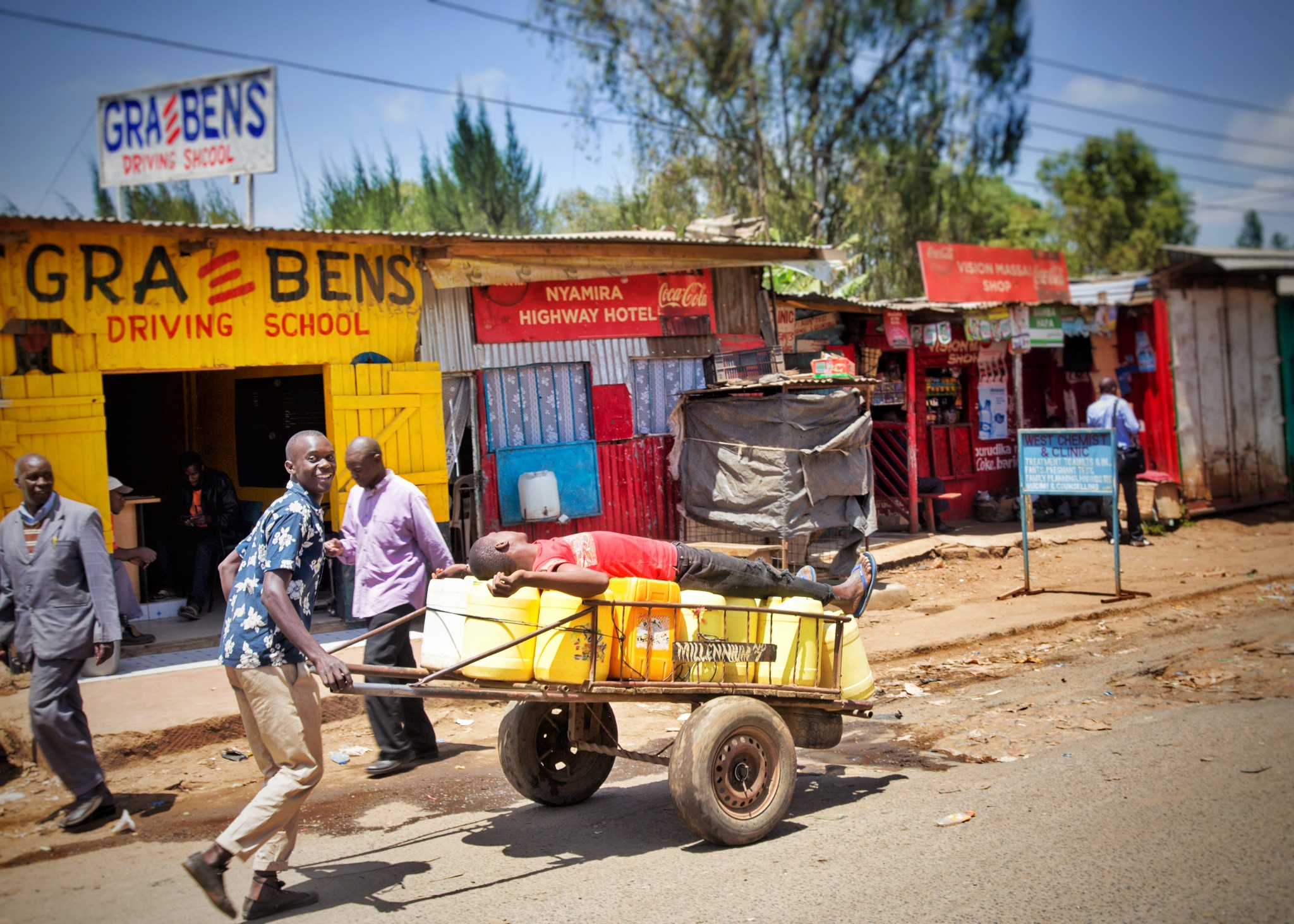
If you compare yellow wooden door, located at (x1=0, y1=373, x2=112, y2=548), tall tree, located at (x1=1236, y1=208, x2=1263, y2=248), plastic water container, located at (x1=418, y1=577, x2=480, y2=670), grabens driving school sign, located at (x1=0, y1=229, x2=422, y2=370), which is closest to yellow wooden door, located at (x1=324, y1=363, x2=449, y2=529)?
grabens driving school sign, located at (x1=0, y1=229, x2=422, y2=370)

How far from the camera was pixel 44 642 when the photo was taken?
534 cm

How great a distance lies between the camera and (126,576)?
28.0 ft

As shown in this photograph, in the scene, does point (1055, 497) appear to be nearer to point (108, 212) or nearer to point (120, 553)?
point (120, 553)

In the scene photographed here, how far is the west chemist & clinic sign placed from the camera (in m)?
11.4

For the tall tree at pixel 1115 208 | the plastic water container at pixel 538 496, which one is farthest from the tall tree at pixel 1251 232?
the plastic water container at pixel 538 496

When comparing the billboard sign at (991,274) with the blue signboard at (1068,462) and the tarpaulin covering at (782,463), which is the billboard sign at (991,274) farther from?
the tarpaulin covering at (782,463)

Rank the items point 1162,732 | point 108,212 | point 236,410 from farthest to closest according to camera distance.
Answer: point 108,212 < point 236,410 < point 1162,732

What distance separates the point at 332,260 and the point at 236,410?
12.4 feet

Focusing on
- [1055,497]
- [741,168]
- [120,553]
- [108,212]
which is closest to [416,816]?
[120,553]

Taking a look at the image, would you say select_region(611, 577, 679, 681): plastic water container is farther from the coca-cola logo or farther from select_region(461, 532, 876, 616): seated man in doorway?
the coca-cola logo

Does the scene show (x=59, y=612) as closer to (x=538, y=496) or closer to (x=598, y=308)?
(x=538, y=496)

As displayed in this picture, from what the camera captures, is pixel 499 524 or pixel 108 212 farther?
pixel 108 212

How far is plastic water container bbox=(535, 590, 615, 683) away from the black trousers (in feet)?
6.98

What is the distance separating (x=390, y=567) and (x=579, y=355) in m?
5.13
